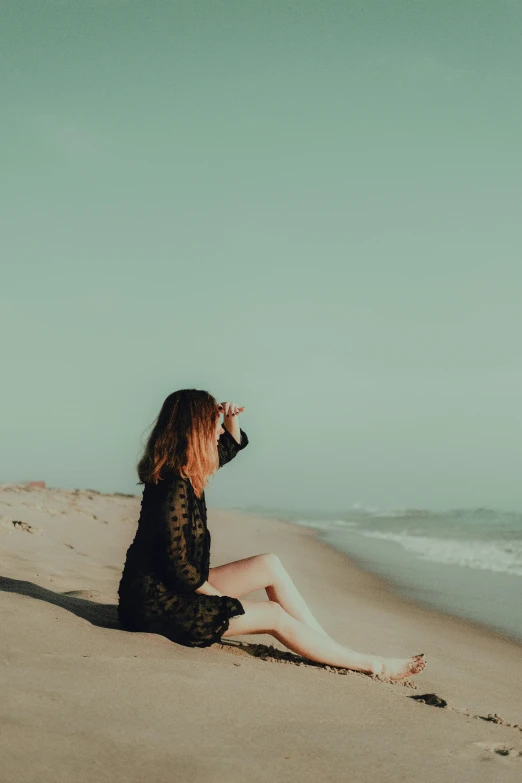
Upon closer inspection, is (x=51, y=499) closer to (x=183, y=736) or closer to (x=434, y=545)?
(x=434, y=545)

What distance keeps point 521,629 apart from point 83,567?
14.9ft

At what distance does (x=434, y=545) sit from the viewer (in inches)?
666

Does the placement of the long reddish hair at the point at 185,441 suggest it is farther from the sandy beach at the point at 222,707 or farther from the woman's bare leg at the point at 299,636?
the sandy beach at the point at 222,707

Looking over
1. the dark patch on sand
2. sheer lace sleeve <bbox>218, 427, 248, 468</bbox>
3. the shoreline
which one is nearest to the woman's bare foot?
the dark patch on sand

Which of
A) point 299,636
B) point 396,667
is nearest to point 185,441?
point 299,636

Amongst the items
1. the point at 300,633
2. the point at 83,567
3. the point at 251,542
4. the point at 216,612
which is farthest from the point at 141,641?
the point at 251,542

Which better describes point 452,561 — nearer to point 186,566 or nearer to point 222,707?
point 186,566

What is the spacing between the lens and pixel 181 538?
438 centimetres

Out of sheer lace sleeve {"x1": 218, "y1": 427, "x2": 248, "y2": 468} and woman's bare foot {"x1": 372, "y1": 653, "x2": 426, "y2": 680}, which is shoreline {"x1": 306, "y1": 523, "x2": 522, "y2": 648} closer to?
woman's bare foot {"x1": 372, "y1": 653, "x2": 426, "y2": 680}

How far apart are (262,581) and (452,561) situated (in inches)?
378

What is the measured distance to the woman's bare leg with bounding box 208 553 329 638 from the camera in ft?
15.8

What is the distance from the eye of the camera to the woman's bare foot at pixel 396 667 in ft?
15.0

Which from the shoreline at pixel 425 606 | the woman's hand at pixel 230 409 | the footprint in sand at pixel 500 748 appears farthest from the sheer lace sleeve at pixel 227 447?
the shoreline at pixel 425 606

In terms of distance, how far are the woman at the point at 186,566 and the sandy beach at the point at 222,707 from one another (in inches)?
4.4
